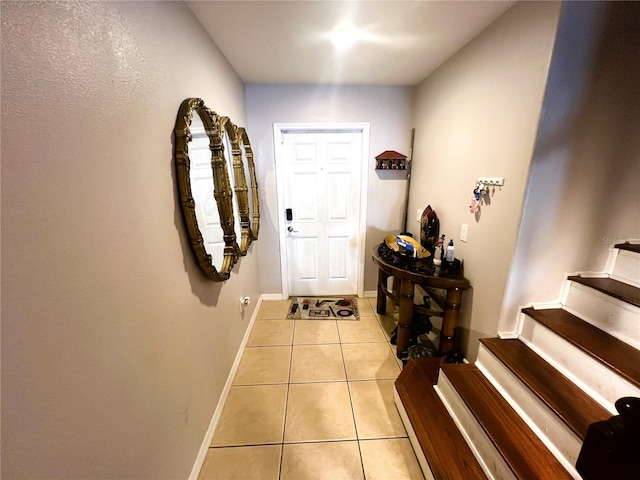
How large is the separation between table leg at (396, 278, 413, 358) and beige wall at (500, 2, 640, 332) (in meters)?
0.60

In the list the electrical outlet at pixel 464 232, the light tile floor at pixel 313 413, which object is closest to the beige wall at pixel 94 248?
the light tile floor at pixel 313 413

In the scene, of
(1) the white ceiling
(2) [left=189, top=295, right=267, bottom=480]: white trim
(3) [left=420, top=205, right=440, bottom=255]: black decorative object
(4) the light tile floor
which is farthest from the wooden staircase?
(1) the white ceiling

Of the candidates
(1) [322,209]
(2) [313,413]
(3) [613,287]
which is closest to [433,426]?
(2) [313,413]

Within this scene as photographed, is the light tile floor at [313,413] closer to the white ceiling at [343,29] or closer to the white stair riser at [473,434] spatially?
the white stair riser at [473,434]

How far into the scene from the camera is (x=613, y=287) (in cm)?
129

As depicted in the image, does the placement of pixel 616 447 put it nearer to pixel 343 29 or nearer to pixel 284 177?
→ pixel 343 29

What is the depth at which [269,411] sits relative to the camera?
1.62 meters

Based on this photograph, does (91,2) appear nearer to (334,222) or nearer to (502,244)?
(502,244)

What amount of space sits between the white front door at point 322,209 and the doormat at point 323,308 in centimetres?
11

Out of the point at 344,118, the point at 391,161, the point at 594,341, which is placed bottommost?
the point at 594,341

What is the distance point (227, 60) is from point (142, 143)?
1.42 metres

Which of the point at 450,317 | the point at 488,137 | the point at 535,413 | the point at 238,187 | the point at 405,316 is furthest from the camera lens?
the point at 238,187

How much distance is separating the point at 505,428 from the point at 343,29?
7.51ft

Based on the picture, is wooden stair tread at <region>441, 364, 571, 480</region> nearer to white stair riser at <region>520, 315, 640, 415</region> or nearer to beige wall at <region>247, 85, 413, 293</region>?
white stair riser at <region>520, 315, 640, 415</region>
